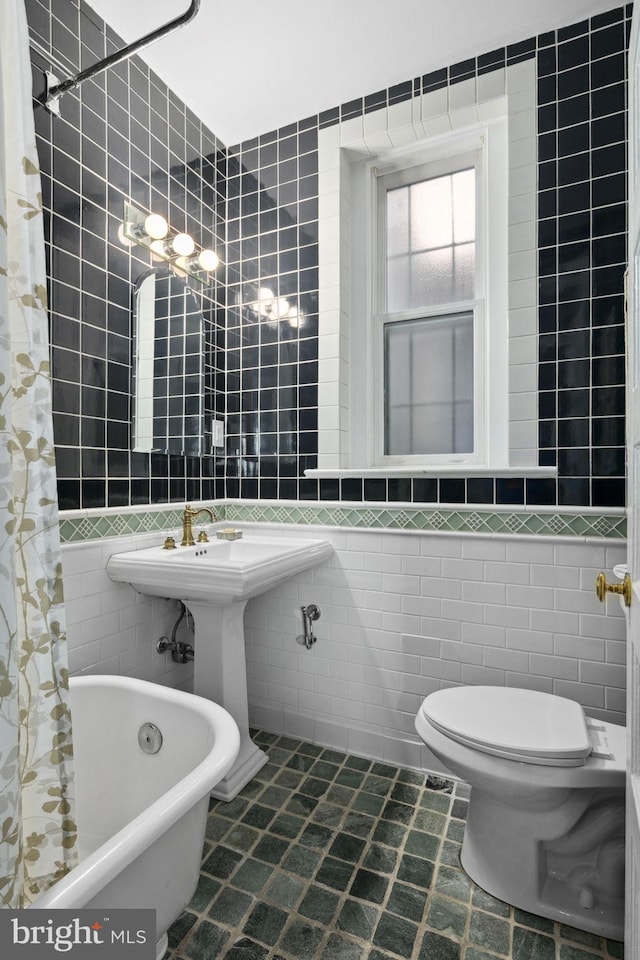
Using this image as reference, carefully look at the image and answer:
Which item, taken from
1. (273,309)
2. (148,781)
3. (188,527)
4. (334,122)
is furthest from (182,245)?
(148,781)

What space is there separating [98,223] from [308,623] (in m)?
1.82

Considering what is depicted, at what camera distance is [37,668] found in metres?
0.86

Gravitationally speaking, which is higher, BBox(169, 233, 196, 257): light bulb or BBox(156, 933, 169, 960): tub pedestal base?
BBox(169, 233, 196, 257): light bulb

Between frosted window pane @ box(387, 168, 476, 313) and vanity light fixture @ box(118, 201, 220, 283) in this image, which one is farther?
frosted window pane @ box(387, 168, 476, 313)

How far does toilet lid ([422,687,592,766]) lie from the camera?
1305mm

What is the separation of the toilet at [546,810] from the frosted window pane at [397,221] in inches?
77.8

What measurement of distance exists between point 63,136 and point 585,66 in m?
1.86

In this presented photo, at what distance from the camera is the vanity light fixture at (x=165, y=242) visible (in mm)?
1928

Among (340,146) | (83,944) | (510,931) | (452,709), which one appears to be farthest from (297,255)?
(510,931)

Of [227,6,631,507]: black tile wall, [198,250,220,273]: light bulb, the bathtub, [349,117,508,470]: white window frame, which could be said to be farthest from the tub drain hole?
[198,250,220,273]: light bulb

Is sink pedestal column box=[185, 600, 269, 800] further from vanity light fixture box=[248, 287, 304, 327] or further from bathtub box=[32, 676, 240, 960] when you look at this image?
vanity light fixture box=[248, 287, 304, 327]

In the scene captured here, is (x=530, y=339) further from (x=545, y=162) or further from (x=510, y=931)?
(x=510, y=931)

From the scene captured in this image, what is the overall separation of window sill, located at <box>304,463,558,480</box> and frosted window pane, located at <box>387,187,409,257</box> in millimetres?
1044

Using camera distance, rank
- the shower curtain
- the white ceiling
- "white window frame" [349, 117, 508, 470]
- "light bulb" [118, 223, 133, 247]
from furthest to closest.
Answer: "white window frame" [349, 117, 508, 470] → "light bulb" [118, 223, 133, 247] → the white ceiling → the shower curtain
